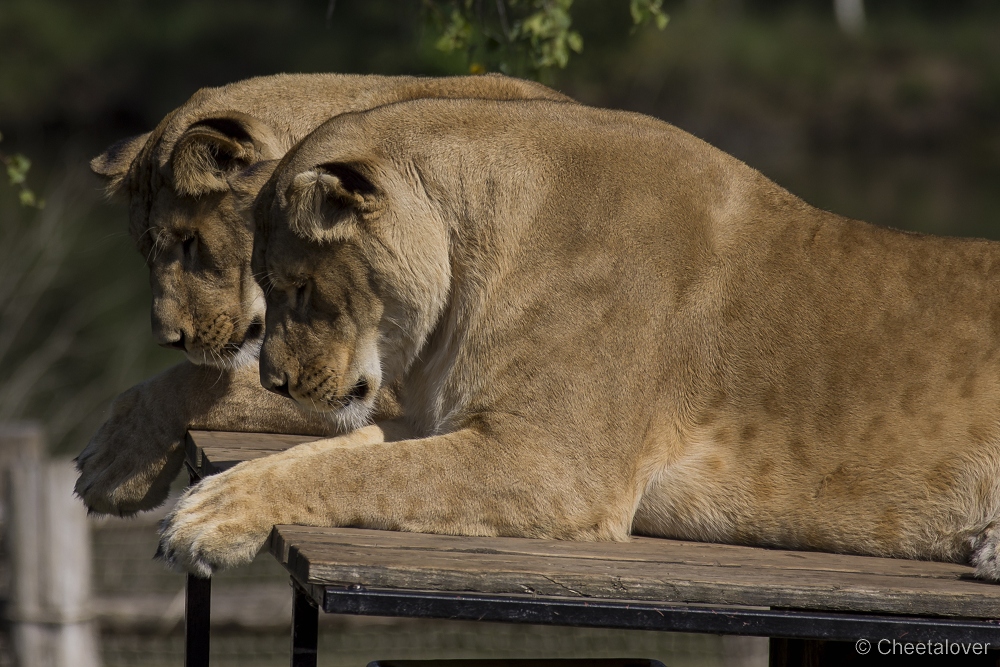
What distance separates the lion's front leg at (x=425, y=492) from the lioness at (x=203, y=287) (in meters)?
0.83

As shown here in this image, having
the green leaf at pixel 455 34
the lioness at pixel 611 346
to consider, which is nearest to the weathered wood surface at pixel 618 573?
the lioness at pixel 611 346

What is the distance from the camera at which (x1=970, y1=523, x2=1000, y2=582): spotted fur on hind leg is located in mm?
2580

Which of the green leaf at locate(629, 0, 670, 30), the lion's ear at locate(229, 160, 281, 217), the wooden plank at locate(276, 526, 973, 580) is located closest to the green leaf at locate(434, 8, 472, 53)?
the green leaf at locate(629, 0, 670, 30)

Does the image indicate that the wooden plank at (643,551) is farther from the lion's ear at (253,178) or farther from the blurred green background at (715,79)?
the blurred green background at (715,79)

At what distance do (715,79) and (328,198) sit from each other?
28459 millimetres

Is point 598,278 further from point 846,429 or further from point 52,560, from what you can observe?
point 52,560

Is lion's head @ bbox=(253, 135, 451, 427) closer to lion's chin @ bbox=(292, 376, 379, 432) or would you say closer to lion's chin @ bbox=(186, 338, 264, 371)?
lion's chin @ bbox=(292, 376, 379, 432)

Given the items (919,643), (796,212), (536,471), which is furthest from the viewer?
(796,212)

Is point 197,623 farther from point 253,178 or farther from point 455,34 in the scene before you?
point 455,34

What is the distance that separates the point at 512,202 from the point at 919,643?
4.07 ft

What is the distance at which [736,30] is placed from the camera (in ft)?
112

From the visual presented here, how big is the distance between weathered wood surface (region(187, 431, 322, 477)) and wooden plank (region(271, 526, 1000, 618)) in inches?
25.1

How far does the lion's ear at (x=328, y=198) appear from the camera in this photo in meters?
2.80

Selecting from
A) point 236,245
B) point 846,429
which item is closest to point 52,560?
point 236,245
